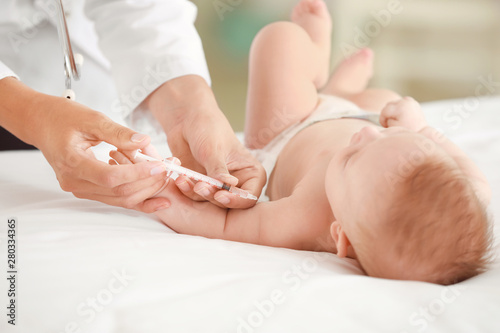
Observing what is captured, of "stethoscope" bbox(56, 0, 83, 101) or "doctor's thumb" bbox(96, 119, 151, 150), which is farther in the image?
"stethoscope" bbox(56, 0, 83, 101)

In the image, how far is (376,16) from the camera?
332cm

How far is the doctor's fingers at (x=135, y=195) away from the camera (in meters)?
0.78

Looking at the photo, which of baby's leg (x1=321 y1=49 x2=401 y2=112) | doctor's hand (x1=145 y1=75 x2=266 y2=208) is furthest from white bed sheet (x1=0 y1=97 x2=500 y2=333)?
baby's leg (x1=321 y1=49 x2=401 y2=112)

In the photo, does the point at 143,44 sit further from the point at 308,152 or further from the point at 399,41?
the point at 399,41

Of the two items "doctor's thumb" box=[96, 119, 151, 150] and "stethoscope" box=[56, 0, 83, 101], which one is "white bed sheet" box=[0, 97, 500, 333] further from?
"stethoscope" box=[56, 0, 83, 101]

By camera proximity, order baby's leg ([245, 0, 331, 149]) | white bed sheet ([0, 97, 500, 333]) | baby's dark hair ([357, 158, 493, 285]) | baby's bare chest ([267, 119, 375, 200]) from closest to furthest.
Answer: white bed sheet ([0, 97, 500, 333]), baby's dark hair ([357, 158, 493, 285]), baby's bare chest ([267, 119, 375, 200]), baby's leg ([245, 0, 331, 149])

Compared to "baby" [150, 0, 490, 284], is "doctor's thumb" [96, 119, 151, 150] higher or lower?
higher

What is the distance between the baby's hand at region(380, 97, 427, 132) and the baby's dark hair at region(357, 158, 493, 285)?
0.37m

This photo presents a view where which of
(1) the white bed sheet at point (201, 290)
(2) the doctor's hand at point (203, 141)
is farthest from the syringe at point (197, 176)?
(1) the white bed sheet at point (201, 290)

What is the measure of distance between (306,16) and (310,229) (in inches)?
33.7

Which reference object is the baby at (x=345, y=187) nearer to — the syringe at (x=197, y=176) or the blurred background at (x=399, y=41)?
the syringe at (x=197, y=176)

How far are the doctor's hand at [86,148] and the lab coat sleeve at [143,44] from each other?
0.32 meters

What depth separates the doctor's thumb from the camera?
742 mm

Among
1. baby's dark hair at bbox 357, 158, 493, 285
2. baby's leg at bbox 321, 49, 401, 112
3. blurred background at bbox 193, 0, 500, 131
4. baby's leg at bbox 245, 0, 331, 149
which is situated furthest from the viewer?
blurred background at bbox 193, 0, 500, 131
